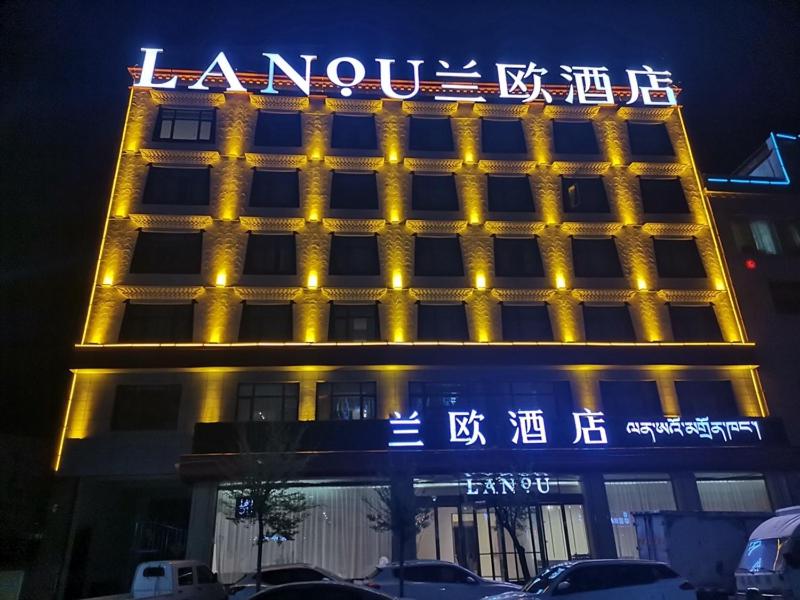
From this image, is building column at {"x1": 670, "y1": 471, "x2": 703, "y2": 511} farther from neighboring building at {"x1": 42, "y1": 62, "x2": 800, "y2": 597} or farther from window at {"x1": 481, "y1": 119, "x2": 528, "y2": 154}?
window at {"x1": 481, "y1": 119, "x2": 528, "y2": 154}

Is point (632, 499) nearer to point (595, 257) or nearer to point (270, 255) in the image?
point (595, 257)

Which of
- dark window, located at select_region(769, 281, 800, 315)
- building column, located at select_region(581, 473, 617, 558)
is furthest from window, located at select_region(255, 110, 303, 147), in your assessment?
dark window, located at select_region(769, 281, 800, 315)

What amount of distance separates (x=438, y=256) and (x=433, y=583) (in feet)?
51.4

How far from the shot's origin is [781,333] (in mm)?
26812

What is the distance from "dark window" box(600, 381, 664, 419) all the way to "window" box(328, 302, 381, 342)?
10414mm

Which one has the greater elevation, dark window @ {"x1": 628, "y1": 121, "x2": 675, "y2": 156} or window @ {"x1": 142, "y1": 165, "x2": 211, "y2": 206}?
dark window @ {"x1": 628, "y1": 121, "x2": 675, "y2": 156}

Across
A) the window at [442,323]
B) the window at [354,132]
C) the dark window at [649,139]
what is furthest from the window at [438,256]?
the dark window at [649,139]

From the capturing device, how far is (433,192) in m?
29.2

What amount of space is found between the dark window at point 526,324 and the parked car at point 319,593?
1750cm

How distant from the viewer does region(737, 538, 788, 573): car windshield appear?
1383 cm

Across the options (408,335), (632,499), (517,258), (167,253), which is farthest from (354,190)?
(632,499)

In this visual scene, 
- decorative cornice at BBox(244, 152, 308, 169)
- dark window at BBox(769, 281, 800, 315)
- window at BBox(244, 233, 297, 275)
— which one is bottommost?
dark window at BBox(769, 281, 800, 315)

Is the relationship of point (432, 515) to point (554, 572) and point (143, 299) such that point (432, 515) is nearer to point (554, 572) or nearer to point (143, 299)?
point (554, 572)

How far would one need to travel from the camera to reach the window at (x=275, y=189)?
28078mm
